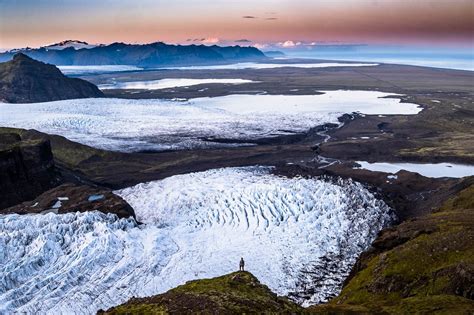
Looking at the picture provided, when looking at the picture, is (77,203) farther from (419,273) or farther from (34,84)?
(34,84)

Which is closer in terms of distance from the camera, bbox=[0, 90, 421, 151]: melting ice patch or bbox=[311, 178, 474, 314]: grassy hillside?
bbox=[311, 178, 474, 314]: grassy hillside

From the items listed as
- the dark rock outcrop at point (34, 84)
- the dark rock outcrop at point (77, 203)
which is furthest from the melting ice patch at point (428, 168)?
the dark rock outcrop at point (34, 84)

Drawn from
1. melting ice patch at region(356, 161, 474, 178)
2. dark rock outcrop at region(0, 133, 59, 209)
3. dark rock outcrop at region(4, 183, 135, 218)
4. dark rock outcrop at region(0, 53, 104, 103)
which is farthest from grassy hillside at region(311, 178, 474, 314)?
dark rock outcrop at region(0, 53, 104, 103)

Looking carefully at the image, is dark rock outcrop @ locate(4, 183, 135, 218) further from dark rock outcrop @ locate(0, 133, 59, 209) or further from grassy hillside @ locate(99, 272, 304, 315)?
grassy hillside @ locate(99, 272, 304, 315)

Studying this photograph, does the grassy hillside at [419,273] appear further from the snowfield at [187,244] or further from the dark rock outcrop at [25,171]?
the dark rock outcrop at [25,171]

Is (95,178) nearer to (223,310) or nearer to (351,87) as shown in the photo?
(223,310)

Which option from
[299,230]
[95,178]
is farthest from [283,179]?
[95,178]

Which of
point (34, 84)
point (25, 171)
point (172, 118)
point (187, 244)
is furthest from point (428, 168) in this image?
point (34, 84)
